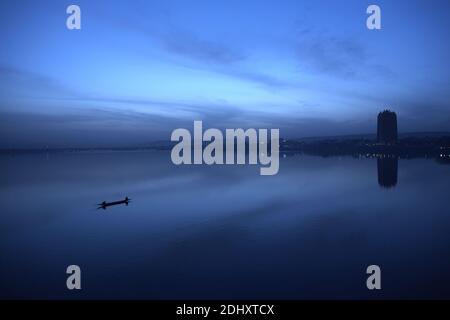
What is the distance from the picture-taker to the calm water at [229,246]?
388 inches

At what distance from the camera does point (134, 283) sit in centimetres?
1022

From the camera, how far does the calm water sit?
986 centimetres

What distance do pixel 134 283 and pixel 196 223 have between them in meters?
8.20

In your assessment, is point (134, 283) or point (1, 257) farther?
point (1, 257)

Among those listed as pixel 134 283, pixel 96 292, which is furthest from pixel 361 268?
pixel 96 292

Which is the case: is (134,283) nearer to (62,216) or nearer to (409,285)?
(409,285)

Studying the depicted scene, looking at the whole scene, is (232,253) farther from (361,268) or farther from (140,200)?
(140,200)

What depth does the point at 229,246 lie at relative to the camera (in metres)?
13.8

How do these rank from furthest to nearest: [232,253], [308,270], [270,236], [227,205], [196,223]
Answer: [227,205] → [196,223] → [270,236] → [232,253] → [308,270]

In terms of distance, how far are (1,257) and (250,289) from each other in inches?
391
